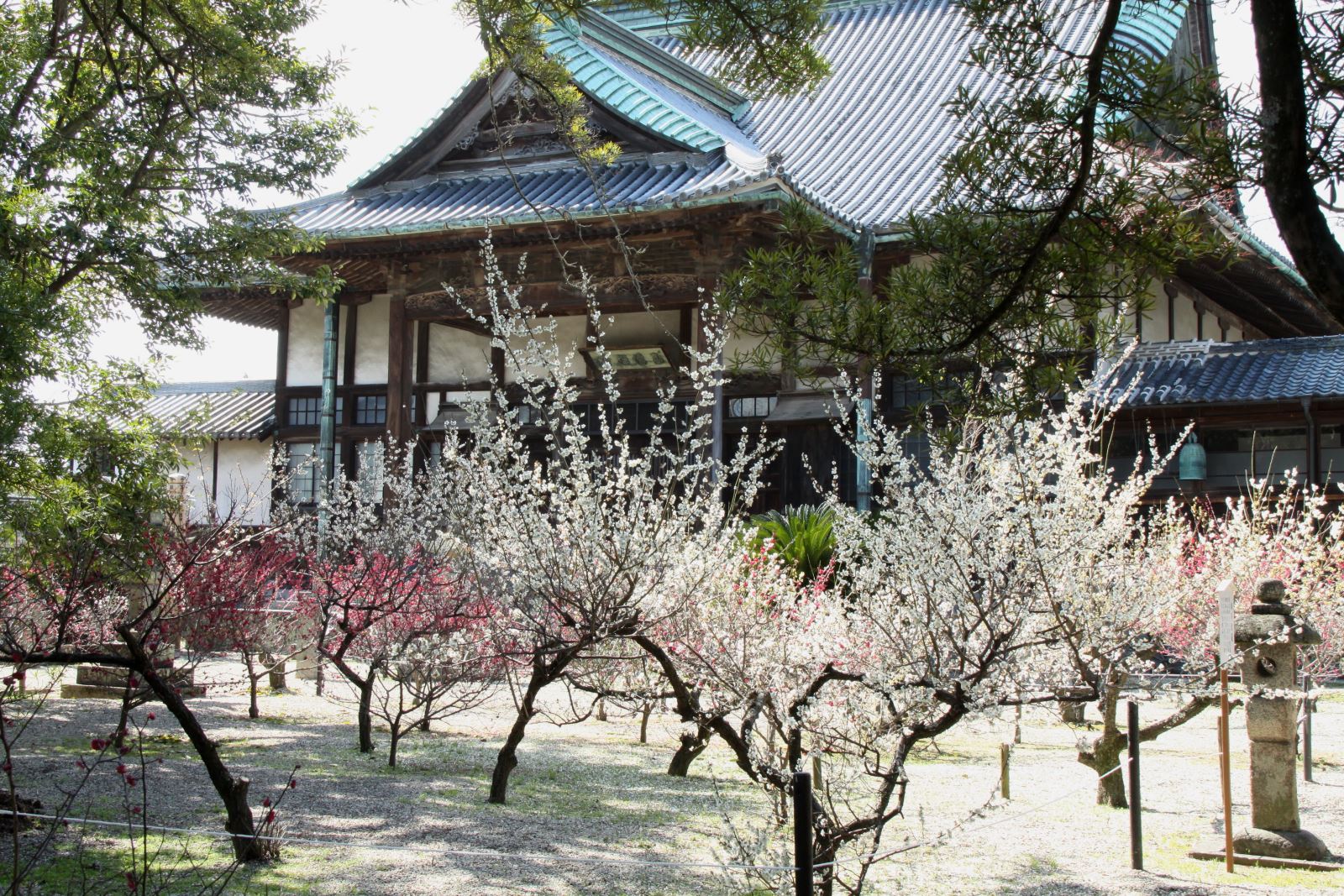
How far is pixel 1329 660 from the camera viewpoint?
1107 centimetres

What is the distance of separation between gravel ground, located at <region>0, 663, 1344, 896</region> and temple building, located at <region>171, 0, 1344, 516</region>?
4.30 metres

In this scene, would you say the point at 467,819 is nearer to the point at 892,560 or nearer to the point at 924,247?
the point at 892,560

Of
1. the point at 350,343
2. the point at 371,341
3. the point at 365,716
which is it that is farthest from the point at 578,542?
the point at 350,343

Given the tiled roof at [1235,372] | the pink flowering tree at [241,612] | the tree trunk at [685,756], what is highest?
the tiled roof at [1235,372]

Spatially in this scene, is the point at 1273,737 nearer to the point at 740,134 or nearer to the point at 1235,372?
the point at 1235,372

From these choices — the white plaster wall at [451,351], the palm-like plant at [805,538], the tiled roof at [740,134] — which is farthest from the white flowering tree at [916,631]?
the white plaster wall at [451,351]

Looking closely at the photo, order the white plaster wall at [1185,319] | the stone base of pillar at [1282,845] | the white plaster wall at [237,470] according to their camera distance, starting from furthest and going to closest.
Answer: the white plaster wall at [237,470], the white plaster wall at [1185,319], the stone base of pillar at [1282,845]

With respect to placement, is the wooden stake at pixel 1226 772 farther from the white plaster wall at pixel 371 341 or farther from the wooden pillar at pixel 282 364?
the wooden pillar at pixel 282 364

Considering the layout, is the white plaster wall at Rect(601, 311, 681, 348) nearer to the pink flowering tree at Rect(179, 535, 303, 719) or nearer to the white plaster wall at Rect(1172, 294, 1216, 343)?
the pink flowering tree at Rect(179, 535, 303, 719)

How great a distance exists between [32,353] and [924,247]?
5676mm

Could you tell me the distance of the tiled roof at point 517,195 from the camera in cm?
1367

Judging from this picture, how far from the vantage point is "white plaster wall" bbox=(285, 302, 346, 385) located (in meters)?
19.5

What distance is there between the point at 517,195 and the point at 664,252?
204 centimetres

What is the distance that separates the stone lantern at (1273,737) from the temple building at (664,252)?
6.22 metres
